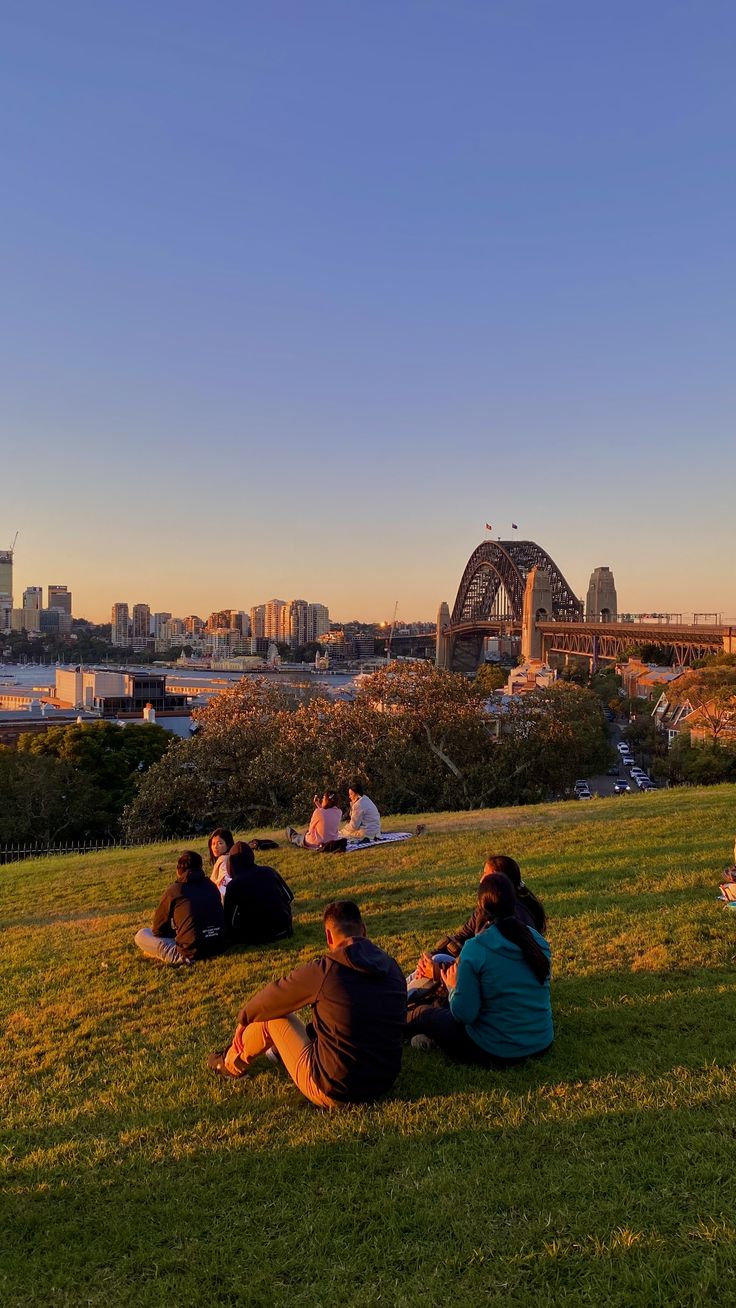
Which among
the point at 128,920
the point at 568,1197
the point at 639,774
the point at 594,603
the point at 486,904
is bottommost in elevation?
the point at 639,774

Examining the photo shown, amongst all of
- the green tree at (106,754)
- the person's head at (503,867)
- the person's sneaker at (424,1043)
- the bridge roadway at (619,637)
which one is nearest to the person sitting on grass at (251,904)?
the person's head at (503,867)

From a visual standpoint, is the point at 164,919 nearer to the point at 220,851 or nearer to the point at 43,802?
the point at 220,851

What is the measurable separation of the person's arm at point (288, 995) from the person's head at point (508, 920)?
3.48 feet

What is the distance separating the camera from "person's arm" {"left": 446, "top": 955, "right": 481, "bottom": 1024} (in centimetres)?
472

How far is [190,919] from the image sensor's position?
709 cm

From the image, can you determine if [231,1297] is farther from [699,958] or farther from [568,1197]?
[699,958]

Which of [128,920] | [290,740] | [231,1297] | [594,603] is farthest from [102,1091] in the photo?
[594,603]

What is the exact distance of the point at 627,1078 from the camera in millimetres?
4578

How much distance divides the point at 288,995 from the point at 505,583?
125271 millimetres

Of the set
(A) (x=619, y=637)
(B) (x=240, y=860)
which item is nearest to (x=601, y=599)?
(A) (x=619, y=637)

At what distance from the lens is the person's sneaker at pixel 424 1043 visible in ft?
16.6

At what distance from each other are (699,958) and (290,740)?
682 inches

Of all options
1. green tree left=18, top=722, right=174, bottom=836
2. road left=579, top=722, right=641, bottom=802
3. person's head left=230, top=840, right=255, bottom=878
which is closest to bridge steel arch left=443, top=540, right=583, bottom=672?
road left=579, top=722, right=641, bottom=802

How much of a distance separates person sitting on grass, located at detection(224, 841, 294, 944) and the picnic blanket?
401 cm
